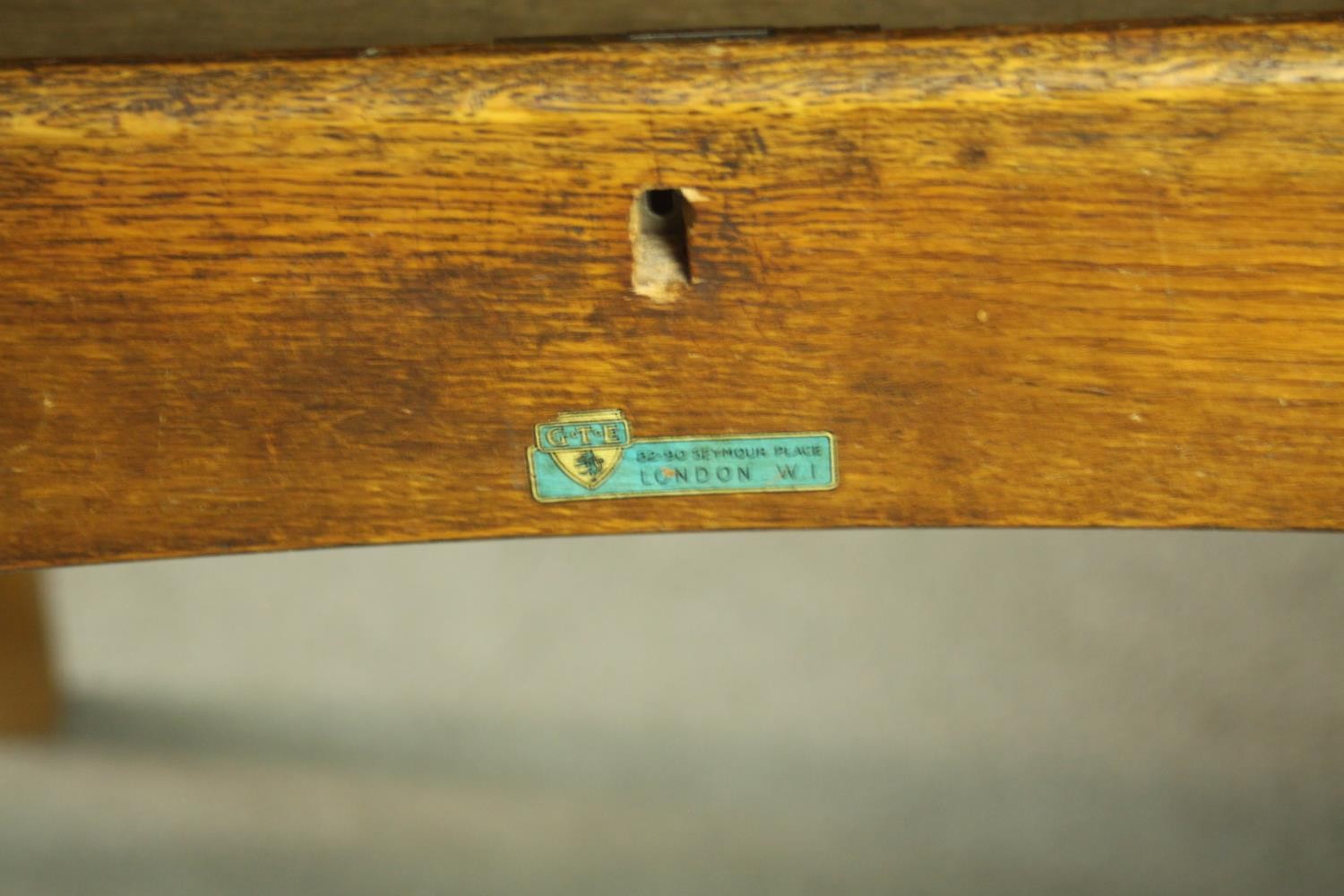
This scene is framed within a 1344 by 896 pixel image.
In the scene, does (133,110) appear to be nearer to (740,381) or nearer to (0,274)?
(0,274)

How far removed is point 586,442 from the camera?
68 centimetres

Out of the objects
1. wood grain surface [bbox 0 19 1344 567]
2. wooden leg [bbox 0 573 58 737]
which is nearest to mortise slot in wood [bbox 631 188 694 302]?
wood grain surface [bbox 0 19 1344 567]

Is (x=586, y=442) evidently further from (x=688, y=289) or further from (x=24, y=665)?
(x=24, y=665)

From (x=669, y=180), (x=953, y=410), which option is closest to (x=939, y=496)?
(x=953, y=410)

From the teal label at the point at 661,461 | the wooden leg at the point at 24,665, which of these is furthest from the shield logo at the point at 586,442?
the wooden leg at the point at 24,665

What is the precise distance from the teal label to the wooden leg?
83cm

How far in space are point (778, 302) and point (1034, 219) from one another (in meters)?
0.10

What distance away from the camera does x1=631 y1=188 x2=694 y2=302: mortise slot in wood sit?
647 millimetres

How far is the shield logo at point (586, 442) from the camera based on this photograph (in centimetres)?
67

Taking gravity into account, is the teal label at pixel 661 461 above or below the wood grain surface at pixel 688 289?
below

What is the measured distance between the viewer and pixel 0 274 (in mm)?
646

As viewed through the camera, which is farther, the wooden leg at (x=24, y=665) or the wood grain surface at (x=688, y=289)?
the wooden leg at (x=24, y=665)

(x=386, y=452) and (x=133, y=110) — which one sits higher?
(x=133, y=110)

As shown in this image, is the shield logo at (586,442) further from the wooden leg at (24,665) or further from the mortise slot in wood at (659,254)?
the wooden leg at (24,665)
